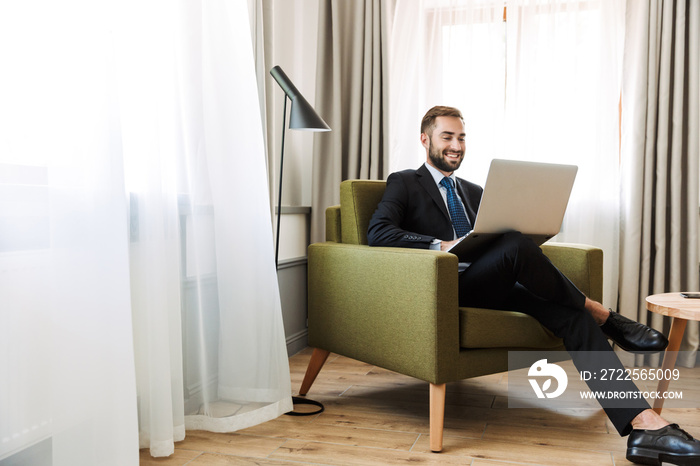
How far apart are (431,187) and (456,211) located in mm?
141

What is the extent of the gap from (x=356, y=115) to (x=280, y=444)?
1.88 meters

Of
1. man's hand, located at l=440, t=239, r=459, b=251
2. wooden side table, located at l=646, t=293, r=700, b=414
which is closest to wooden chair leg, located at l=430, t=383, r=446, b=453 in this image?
man's hand, located at l=440, t=239, r=459, b=251

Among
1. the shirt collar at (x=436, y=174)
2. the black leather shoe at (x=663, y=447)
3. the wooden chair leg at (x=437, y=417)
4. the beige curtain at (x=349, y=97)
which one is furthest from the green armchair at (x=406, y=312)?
the beige curtain at (x=349, y=97)

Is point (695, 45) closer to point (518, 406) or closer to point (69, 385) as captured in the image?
point (518, 406)

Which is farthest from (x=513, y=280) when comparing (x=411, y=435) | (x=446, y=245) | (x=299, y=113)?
(x=299, y=113)

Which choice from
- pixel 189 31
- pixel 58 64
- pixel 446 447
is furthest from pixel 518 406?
pixel 58 64

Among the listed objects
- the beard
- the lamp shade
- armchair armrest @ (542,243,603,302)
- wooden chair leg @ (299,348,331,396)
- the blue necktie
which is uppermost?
→ the lamp shade

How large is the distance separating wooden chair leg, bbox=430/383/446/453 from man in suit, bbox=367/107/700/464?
1.22 ft

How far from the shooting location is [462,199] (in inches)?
102

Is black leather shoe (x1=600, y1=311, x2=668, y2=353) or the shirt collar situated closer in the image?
black leather shoe (x1=600, y1=311, x2=668, y2=353)

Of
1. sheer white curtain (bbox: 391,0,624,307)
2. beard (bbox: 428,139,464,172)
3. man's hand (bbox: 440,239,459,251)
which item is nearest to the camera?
man's hand (bbox: 440,239,459,251)

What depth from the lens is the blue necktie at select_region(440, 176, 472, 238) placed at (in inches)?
96.3

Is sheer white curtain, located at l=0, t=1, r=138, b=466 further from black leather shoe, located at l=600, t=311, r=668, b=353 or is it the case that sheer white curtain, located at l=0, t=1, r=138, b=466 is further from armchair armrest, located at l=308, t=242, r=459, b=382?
black leather shoe, located at l=600, t=311, r=668, b=353

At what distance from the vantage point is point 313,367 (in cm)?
244
